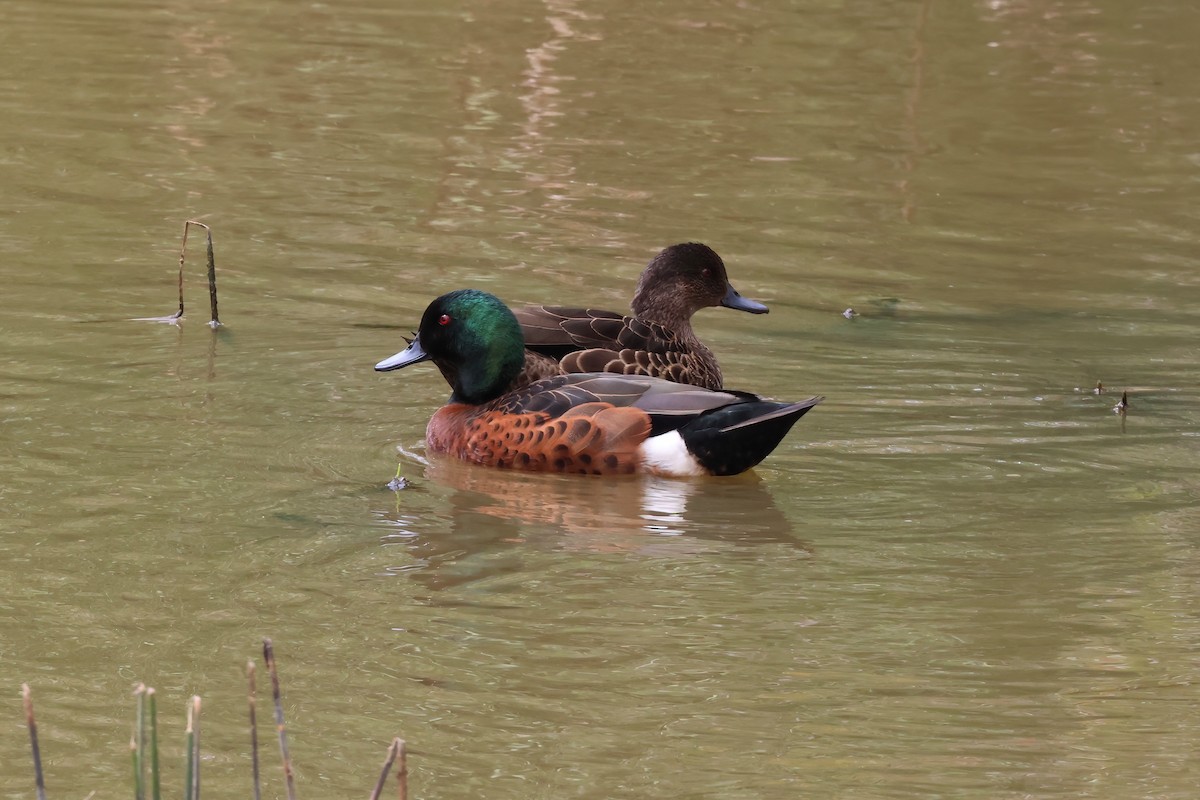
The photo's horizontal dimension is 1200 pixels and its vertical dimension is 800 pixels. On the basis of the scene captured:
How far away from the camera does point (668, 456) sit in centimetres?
819

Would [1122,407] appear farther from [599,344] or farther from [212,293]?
[212,293]

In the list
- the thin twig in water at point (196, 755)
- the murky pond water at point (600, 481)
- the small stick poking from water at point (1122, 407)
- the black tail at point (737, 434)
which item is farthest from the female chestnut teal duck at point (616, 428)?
the thin twig in water at point (196, 755)

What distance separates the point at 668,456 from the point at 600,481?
1.02 ft

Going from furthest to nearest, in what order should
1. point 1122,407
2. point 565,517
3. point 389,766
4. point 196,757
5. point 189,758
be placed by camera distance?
point 1122,407, point 565,517, point 389,766, point 196,757, point 189,758

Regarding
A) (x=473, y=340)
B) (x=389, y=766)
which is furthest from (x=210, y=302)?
(x=389, y=766)

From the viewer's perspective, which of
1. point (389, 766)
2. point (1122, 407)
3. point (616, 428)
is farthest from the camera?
point (1122, 407)

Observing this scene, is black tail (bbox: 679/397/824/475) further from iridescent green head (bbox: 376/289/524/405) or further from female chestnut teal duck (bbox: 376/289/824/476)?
iridescent green head (bbox: 376/289/524/405)

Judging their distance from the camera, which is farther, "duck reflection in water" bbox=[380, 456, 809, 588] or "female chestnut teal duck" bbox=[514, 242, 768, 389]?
"female chestnut teal duck" bbox=[514, 242, 768, 389]

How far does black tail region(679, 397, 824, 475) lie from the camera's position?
797 cm

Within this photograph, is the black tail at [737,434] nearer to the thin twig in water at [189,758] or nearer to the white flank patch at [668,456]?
the white flank patch at [668,456]

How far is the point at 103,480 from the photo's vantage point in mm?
7578

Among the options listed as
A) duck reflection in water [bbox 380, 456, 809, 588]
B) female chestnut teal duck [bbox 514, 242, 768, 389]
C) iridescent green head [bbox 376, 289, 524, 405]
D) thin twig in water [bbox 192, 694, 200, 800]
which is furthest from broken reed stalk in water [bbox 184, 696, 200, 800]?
female chestnut teal duck [bbox 514, 242, 768, 389]

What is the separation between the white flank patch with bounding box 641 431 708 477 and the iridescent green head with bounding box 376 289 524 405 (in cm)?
83

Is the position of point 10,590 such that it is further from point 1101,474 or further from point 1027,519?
point 1101,474
